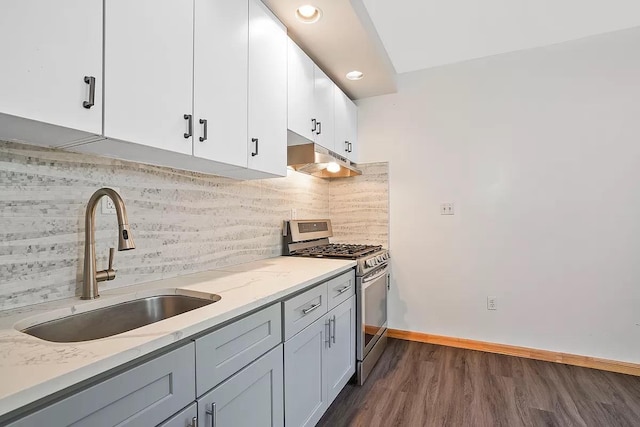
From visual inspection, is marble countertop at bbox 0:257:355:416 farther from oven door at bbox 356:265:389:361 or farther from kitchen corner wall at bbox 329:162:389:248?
kitchen corner wall at bbox 329:162:389:248

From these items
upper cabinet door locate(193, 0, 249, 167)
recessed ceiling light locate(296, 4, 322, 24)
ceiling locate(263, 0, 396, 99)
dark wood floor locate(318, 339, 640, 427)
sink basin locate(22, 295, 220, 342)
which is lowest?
dark wood floor locate(318, 339, 640, 427)

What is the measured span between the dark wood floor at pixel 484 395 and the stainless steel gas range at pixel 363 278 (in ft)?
0.57

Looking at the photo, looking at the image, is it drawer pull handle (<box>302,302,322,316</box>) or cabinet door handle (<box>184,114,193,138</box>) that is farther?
drawer pull handle (<box>302,302,322,316</box>)

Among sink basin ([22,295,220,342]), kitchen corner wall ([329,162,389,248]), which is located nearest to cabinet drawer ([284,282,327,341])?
sink basin ([22,295,220,342])

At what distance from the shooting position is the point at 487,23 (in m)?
2.42

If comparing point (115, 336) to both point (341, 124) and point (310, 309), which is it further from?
point (341, 124)

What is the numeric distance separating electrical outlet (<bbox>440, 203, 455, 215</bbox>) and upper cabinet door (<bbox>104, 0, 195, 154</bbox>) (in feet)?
7.93

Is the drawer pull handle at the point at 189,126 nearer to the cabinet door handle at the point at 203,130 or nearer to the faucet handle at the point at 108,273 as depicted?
the cabinet door handle at the point at 203,130

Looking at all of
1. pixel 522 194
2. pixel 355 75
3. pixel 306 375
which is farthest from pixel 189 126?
pixel 522 194

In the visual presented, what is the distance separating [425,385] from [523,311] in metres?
1.17

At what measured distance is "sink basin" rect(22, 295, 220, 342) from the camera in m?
1.06

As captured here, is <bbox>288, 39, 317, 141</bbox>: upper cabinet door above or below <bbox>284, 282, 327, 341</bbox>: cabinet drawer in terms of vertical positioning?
above

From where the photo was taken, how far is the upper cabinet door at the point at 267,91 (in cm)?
168

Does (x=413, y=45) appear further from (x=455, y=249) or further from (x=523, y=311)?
(x=523, y=311)
